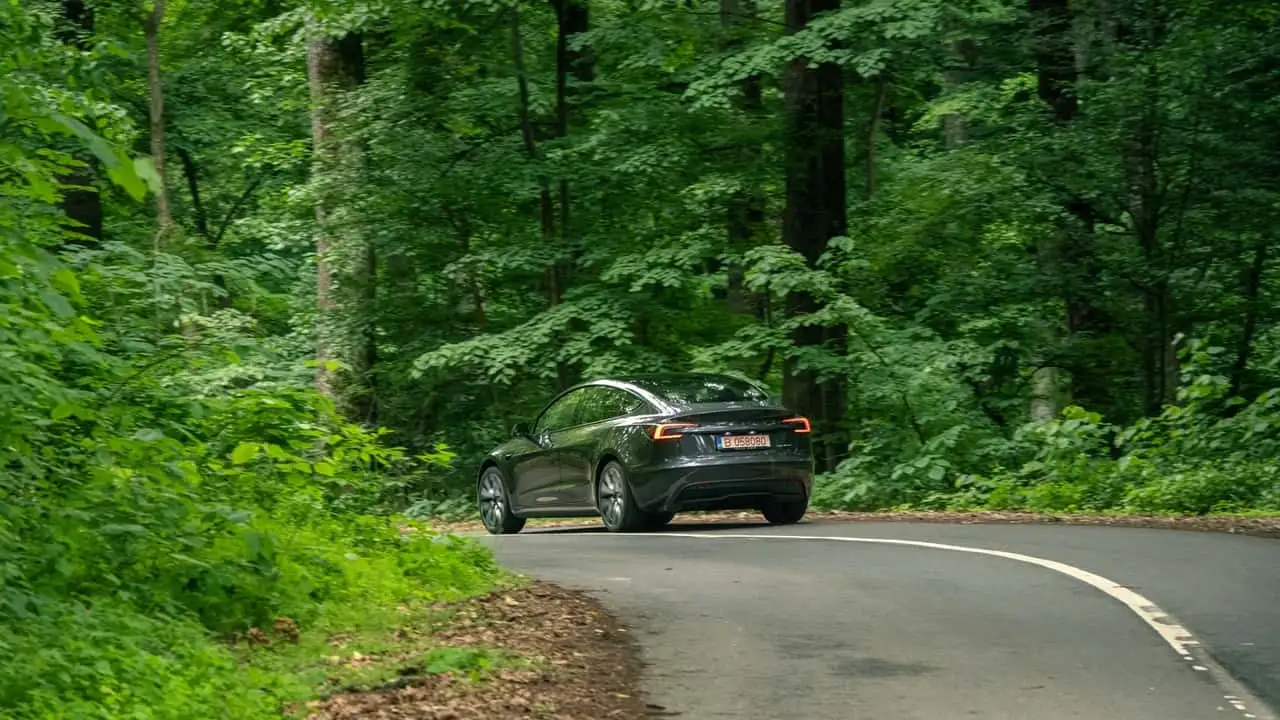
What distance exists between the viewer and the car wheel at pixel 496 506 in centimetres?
2108

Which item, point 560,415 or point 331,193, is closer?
point 560,415

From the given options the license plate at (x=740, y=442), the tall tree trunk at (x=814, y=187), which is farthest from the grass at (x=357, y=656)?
the tall tree trunk at (x=814, y=187)

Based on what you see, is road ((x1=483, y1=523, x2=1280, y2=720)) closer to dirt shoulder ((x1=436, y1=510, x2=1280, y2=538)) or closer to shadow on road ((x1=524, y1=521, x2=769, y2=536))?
dirt shoulder ((x1=436, y1=510, x2=1280, y2=538))

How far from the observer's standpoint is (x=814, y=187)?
1005 inches

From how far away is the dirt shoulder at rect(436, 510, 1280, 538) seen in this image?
16506 millimetres

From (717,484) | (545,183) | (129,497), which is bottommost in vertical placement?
(717,484)

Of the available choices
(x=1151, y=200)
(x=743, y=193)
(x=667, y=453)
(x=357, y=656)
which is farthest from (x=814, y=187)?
(x=357, y=656)

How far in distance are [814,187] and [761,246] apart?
50.8 inches

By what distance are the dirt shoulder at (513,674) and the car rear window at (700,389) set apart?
746 cm

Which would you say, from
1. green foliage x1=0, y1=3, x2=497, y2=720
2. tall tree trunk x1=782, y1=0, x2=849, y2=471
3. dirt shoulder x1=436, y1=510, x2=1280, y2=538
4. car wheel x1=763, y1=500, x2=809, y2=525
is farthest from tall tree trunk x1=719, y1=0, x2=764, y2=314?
green foliage x1=0, y1=3, x2=497, y2=720

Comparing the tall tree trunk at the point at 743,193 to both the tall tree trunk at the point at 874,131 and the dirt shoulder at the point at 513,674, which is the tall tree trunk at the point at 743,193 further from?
the dirt shoulder at the point at 513,674

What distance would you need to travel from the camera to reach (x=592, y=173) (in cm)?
2680

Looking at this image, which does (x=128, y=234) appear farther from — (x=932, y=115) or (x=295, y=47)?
(x=932, y=115)

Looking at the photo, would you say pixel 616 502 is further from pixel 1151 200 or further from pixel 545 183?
pixel 545 183
